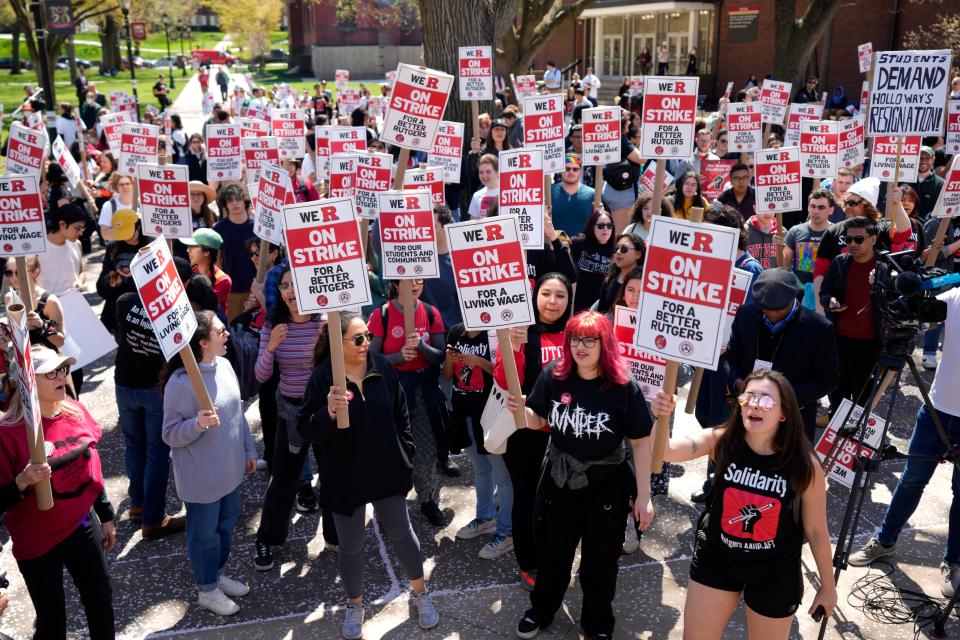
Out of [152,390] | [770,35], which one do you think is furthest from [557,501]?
[770,35]

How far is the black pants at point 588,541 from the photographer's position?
14.5 feet

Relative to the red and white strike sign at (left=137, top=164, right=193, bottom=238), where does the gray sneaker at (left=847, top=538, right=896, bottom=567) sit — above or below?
below

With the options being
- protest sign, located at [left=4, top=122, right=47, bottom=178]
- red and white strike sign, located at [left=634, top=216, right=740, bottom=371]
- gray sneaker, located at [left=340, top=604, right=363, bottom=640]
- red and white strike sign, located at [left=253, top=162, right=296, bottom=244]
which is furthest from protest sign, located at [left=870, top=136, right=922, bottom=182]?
protest sign, located at [left=4, top=122, right=47, bottom=178]

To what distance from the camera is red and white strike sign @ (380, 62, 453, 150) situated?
24.4ft

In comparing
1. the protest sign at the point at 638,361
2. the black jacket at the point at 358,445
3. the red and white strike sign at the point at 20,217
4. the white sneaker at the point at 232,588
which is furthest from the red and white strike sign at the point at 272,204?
the protest sign at the point at 638,361

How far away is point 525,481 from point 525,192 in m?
2.68

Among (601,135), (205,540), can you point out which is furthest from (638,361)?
(601,135)

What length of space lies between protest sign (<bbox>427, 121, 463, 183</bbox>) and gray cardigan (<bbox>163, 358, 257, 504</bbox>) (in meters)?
5.27

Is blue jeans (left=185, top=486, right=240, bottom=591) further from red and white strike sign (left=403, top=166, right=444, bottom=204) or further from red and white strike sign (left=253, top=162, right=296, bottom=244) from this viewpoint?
red and white strike sign (left=403, top=166, right=444, bottom=204)

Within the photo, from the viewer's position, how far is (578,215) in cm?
917

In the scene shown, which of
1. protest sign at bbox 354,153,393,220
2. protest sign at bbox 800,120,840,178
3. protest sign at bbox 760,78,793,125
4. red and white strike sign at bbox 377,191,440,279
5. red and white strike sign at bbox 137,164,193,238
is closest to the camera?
red and white strike sign at bbox 377,191,440,279

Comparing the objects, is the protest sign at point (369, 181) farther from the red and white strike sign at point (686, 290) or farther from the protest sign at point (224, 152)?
the red and white strike sign at point (686, 290)

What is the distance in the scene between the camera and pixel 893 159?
27.2 ft

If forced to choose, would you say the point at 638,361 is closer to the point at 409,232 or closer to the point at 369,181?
the point at 409,232
